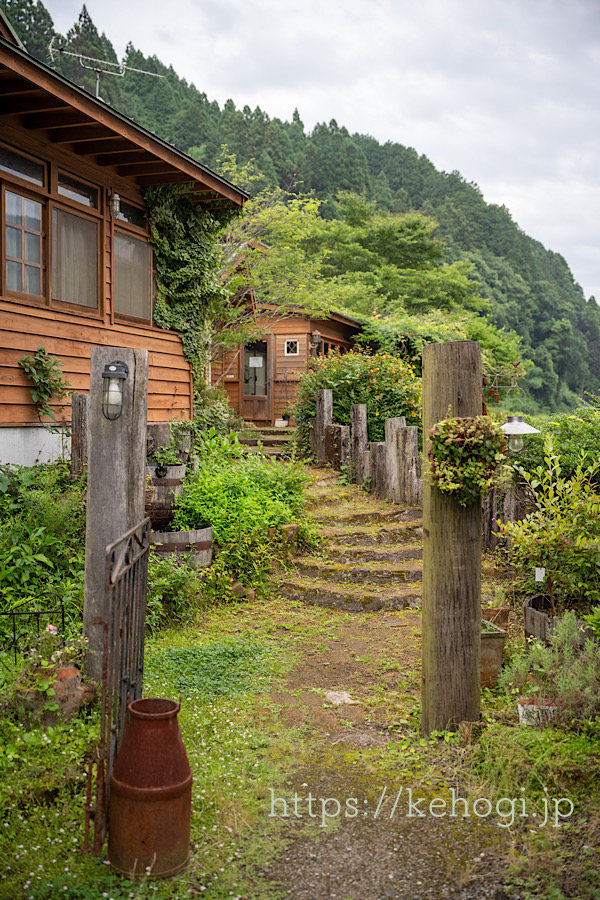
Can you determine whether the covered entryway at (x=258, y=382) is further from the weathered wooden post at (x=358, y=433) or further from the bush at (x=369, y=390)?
the weathered wooden post at (x=358, y=433)

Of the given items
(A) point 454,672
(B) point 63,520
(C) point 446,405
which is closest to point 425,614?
(A) point 454,672

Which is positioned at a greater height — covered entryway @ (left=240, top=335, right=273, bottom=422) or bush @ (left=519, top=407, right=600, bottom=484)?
covered entryway @ (left=240, top=335, right=273, bottom=422)

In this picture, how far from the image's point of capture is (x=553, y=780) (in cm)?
338

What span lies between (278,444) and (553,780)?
10.6 m

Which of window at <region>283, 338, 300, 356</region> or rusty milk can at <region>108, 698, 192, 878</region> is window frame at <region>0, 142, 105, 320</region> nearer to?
rusty milk can at <region>108, 698, 192, 878</region>

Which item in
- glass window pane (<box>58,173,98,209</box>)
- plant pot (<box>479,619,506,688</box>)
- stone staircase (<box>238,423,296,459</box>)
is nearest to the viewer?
plant pot (<box>479,619,506,688</box>)

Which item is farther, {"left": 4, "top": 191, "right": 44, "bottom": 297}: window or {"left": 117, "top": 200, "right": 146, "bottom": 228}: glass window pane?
{"left": 117, "top": 200, "right": 146, "bottom": 228}: glass window pane

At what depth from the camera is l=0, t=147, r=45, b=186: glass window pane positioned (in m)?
7.42

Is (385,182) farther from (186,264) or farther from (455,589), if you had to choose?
(455,589)

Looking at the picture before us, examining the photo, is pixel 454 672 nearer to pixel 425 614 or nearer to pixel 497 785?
pixel 425 614

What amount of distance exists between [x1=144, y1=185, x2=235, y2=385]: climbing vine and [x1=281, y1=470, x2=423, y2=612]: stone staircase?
3.49 metres

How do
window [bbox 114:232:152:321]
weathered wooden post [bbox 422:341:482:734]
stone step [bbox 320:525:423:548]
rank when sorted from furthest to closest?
1. window [bbox 114:232:152:321]
2. stone step [bbox 320:525:423:548]
3. weathered wooden post [bbox 422:341:482:734]

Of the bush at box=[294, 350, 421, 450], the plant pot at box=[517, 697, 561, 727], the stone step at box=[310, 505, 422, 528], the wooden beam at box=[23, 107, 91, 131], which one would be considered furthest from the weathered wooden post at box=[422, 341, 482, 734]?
the bush at box=[294, 350, 421, 450]

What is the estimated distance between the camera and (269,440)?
13906 mm
